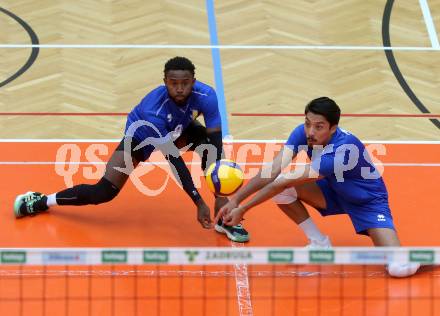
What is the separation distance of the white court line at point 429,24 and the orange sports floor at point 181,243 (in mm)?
2839

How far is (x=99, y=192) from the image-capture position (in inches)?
422

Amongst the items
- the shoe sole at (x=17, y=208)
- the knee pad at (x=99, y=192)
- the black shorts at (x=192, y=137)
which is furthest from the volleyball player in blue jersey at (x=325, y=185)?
the shoe sole at (x=17, y=208)

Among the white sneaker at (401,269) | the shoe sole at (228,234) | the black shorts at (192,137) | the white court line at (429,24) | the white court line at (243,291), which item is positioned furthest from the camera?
the white court line at (429,24)

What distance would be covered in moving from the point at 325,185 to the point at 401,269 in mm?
1081

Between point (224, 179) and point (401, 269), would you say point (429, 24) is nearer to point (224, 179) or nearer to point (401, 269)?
point (401, 269)

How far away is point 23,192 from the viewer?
11539mm

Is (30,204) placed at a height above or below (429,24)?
below

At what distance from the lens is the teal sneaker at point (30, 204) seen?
1095cm

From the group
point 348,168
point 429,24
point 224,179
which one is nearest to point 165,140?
point 224,179

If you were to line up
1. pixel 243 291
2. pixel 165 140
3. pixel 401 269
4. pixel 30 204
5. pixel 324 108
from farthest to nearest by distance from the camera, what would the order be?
pixel 30 204
pixel 165 140
pixel 401 269
pixel 243 291
pixel 324 108

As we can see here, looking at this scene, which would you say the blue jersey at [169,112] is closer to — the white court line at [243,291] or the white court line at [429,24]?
the white court line at [243,291]

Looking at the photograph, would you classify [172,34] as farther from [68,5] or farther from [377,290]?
[377,290]

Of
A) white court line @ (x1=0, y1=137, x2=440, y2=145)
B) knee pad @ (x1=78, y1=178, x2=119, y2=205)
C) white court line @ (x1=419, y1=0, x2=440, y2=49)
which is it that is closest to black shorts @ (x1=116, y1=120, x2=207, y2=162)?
knee pad @ (x1=78, y1=178, x2=119, y2=205)

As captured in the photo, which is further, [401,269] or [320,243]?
[320,243]
